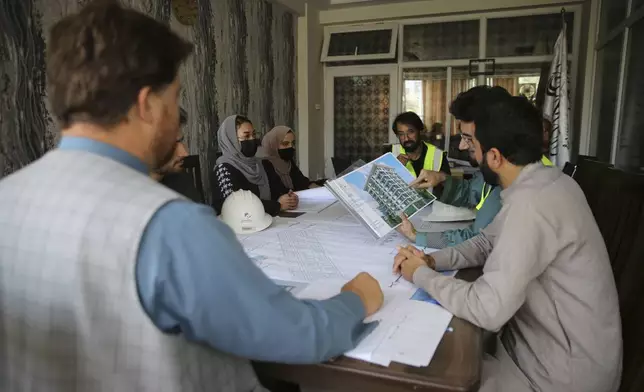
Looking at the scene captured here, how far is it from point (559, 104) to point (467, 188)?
2962 mm

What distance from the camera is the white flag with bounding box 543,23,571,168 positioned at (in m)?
4.30

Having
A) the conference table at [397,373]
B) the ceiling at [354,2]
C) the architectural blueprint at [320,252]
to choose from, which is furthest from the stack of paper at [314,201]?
the ceiling at [354,2]

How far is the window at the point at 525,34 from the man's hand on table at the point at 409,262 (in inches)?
182

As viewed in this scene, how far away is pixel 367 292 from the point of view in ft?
2.88

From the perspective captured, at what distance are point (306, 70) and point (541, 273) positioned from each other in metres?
4.64

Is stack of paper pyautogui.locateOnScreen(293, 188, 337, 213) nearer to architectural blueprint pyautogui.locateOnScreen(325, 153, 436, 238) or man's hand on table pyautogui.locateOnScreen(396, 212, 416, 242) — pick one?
architectural blueprint pyautogui.locateOnScreen(325, 153, 436, 238)

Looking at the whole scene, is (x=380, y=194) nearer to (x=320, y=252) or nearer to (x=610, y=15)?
(x=320, y=252)

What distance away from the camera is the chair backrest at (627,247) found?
1.07m

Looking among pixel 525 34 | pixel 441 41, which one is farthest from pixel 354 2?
pixel 525 34

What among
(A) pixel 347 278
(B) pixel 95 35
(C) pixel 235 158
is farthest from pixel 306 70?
(B) pixel 95 35

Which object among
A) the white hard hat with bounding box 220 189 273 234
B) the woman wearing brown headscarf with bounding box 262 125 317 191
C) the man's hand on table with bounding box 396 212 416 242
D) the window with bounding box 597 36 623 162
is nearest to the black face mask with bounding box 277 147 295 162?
the woman wearing brown headscarf with bounding box 262 125 317 191

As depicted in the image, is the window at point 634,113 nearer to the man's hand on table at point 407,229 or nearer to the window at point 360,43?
the man's hand on table at point 407,229

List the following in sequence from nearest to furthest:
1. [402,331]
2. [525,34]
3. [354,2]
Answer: [402,331] → [525,34] → [354,2]

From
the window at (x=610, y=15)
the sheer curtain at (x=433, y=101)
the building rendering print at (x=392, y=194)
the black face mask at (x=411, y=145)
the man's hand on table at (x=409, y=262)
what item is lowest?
the man's hand on table at (x=409, y=262)
